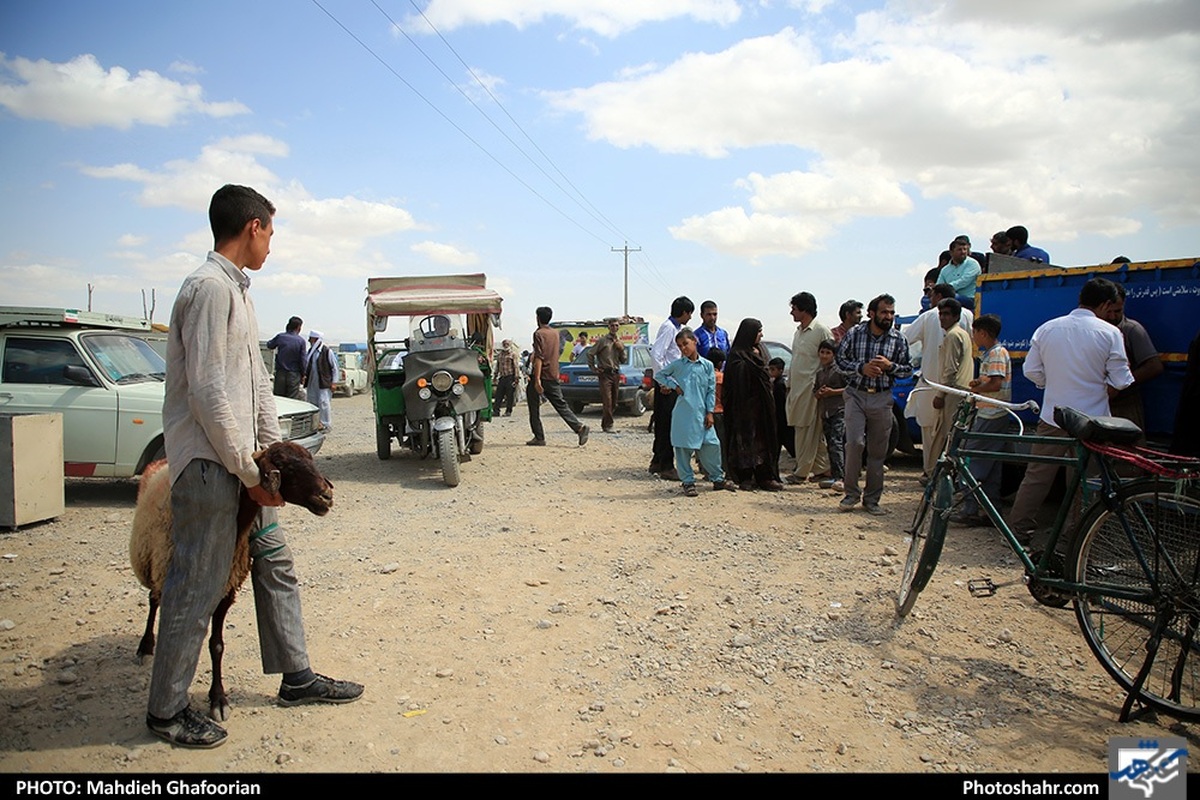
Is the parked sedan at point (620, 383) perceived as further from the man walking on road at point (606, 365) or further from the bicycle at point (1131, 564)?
the bicycle at point (1131, 564)

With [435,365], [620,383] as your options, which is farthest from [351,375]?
[435,365]

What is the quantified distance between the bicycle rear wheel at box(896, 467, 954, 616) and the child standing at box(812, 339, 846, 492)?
12.8 ft

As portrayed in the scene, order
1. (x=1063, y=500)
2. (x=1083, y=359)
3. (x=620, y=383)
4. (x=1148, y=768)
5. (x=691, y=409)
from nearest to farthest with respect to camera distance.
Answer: (x=1148, y=768) < (x=1063, y=500) < (x=1083, y=359) < (x=691, y=409) < (x=620, y=383)

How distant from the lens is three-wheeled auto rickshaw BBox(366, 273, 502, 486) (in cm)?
908

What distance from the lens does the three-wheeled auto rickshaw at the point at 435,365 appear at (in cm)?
908

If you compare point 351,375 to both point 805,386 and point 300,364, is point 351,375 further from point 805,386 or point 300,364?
point 805,386

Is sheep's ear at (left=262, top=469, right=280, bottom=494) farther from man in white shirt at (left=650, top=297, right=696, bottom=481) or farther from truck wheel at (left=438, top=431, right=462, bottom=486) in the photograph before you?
man in white shirt at (left=650, top=297, right=696, bottom=481)

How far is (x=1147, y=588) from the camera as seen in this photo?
3246 millimetres

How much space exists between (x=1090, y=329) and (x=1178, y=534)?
2.51 m

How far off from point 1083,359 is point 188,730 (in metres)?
5.55

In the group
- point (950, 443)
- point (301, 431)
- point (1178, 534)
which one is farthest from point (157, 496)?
point (301, 431)

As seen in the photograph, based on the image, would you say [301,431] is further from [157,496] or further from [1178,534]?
[1178,534]

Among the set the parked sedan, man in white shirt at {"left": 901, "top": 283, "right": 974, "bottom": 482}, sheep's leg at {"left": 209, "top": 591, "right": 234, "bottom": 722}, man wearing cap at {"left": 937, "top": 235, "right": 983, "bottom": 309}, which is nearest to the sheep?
sheep's leg at {"left": 209, "top": 591, "right": 234, "bottom": 722}

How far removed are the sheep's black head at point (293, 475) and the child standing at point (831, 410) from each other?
6.23 m
